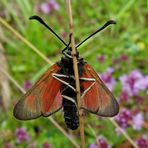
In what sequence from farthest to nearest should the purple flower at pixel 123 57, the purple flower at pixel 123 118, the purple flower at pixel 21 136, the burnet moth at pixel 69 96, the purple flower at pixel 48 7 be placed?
the purple flower at pixel 48 7
the purple flower at pixel 123 57
the purple flower at pixel 21 136
the purple flower at pixel 123 118
the burnet moth at pixel 69 96

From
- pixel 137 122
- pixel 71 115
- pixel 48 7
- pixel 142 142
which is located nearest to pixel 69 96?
pixel 71 115

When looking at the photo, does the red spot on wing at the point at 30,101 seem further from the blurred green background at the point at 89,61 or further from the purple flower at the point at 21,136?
the purple flower at the point at 21,136

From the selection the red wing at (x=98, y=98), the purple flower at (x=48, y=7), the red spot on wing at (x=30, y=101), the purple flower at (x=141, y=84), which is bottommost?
the purple flower at (x=141, y=84)

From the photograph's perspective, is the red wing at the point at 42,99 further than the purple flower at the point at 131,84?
No

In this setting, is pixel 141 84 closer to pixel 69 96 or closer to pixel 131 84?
pixel 131 84

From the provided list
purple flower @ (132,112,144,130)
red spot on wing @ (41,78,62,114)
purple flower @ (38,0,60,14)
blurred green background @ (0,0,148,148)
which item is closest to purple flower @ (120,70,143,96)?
blurred green background @ (0,0,148,148)

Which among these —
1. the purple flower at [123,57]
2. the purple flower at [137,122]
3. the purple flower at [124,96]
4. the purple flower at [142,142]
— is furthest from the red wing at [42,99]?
the purple flower at [123,57]

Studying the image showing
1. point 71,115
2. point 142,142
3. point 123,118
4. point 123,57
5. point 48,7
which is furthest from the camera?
point 48,7

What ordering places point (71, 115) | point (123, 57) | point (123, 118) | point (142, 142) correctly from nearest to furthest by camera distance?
point (71, 115) < point (142, 142) < point (123, 118) < point (123, 57)
